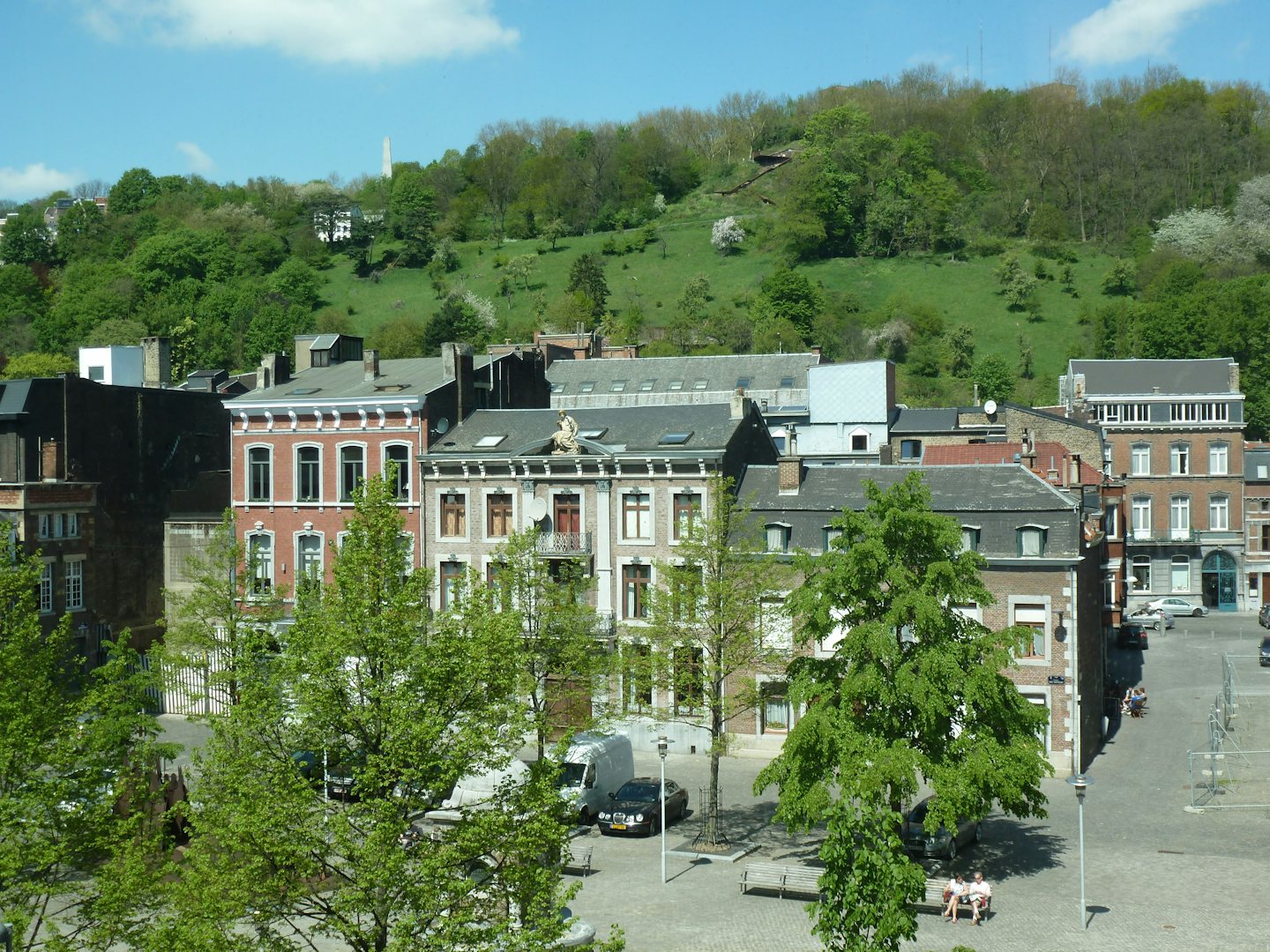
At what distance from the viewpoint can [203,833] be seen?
16.5 m

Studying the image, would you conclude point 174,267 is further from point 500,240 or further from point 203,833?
point 203,833

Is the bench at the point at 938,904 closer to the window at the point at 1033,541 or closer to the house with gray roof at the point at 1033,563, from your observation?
the house with gray roof at the point at 1033,563

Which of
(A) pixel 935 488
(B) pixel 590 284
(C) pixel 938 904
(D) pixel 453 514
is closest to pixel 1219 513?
(A) pixel 935 488

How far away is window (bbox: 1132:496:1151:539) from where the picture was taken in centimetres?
7344

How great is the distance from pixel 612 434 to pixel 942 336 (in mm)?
71701

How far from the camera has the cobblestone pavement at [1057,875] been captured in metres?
25.9

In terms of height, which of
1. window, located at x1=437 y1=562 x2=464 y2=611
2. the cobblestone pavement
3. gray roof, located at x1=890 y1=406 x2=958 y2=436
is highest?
gray roof, located at x1=890 y1=406 x2=958 y2=436

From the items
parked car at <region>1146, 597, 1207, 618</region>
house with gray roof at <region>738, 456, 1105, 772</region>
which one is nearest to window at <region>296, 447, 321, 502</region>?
house with gray roof at <region>738, 456, 1105, 772</region>

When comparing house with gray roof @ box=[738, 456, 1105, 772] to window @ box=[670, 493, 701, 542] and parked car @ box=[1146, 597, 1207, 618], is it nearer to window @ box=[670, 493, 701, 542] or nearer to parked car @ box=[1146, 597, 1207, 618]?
window @ box=[670, 493, 701, 542]

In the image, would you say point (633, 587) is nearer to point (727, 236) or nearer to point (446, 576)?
point (446, 576)

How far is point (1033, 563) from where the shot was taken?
38969mm

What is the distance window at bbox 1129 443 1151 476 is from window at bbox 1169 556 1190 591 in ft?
17.7

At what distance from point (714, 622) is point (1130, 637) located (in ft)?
113

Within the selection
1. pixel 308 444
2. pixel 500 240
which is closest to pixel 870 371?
pixel 308 444
